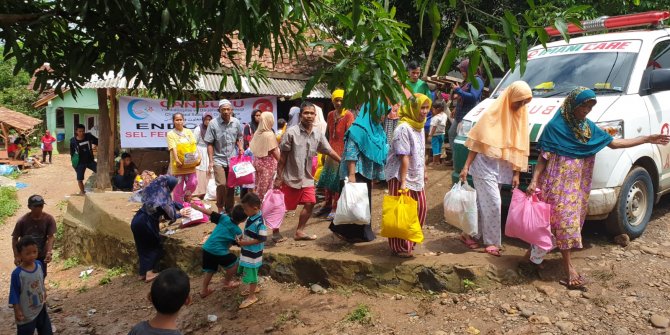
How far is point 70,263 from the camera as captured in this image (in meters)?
8.20

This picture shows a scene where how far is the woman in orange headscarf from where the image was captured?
175 inches

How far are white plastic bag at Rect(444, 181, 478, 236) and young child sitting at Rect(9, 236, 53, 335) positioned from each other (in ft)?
11.9

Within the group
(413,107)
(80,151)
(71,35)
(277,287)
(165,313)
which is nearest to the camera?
(165,313)

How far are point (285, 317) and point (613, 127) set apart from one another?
3400 mm

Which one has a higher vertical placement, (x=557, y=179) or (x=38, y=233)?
(x=557, y=179)

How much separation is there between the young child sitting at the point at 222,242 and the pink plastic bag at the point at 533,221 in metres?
2.54

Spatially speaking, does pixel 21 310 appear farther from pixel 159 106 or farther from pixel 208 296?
pixel 159 106

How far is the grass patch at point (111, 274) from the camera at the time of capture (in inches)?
A: 273

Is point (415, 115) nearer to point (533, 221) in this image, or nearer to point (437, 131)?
point (533, 221)

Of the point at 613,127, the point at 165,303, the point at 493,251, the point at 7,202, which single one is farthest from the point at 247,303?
the point at 7,202

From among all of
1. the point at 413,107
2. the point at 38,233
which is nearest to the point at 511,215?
the point at 413,107

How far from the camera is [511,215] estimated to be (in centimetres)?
424

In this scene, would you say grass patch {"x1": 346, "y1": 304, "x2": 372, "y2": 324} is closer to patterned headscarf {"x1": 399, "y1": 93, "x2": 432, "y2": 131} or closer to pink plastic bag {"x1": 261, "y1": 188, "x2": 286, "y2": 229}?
pink plastic bag {"x1": 261, "y1": 188, "x2": 286, "y2": 229}

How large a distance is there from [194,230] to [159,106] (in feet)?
16.8
